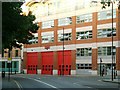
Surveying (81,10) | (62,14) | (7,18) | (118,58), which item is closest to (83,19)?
(81,10)

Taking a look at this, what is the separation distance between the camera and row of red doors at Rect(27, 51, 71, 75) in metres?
89.9

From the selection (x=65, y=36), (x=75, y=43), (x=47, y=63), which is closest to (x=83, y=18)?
(x=75, y=43)

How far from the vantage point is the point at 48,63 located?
9600 centimetres

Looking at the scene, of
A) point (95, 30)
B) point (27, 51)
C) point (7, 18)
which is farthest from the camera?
point (27, 51)

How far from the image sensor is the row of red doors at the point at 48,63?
295ft

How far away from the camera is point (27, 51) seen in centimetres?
10419

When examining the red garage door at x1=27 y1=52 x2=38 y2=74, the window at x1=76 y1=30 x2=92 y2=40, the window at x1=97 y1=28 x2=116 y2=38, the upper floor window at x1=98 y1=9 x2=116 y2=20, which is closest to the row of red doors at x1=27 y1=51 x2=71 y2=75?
the red garage door at x1=27 y1=52 x2=38 y2=74

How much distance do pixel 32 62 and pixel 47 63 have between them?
6.45 m

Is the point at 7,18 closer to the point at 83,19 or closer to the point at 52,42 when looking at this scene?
the point at 83,19

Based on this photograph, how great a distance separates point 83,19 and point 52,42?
12535 mm

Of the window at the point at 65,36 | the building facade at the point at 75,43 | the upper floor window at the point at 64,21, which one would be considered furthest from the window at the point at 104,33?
the upper floor window at the point at 64,21

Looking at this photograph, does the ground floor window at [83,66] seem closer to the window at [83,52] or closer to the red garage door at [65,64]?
the window at [83,52]

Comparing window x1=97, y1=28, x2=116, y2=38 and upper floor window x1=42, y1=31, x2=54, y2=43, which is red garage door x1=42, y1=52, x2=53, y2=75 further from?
window x1=97, y1=28, x2=116, y2=38

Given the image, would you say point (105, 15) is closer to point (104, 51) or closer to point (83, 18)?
point (83, 18)
